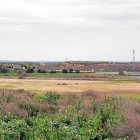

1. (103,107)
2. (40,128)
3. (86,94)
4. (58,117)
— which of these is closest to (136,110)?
(103,107)

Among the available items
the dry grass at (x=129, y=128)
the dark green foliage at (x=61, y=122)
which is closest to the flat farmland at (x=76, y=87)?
the dark green foliage at (x=61, y=122)

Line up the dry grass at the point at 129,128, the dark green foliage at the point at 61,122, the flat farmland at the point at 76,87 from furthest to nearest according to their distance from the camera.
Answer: the flat farmland at the point at 76,87 → the dry grass at the point at 129,128 → the dark green foliage at the point at 61,122

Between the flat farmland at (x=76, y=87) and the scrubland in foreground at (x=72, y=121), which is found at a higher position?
the scrubland in foreground at (x=72, y=121)

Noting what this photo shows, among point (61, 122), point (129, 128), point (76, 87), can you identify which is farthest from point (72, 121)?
point (76, 87)

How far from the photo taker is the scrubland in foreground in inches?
866

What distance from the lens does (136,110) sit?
90.7ft

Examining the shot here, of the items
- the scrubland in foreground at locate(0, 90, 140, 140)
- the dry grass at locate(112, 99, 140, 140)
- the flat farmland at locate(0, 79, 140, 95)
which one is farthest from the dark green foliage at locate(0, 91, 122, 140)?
the flat farmland at locate(0, 79, 140, 95)

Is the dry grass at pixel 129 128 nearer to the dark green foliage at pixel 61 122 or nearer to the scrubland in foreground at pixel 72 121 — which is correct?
the scrubland in foreground at pixel 72 121

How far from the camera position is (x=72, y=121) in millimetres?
26016

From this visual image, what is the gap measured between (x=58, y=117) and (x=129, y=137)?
20.5 ft

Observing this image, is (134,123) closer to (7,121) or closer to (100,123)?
(100,123)

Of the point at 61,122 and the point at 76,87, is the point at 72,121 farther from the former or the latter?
the point at 76,87

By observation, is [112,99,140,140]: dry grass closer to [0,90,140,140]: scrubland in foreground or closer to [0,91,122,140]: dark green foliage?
[0,90,140,140]: scrubland in foreground

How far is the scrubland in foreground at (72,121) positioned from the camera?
22.0m
